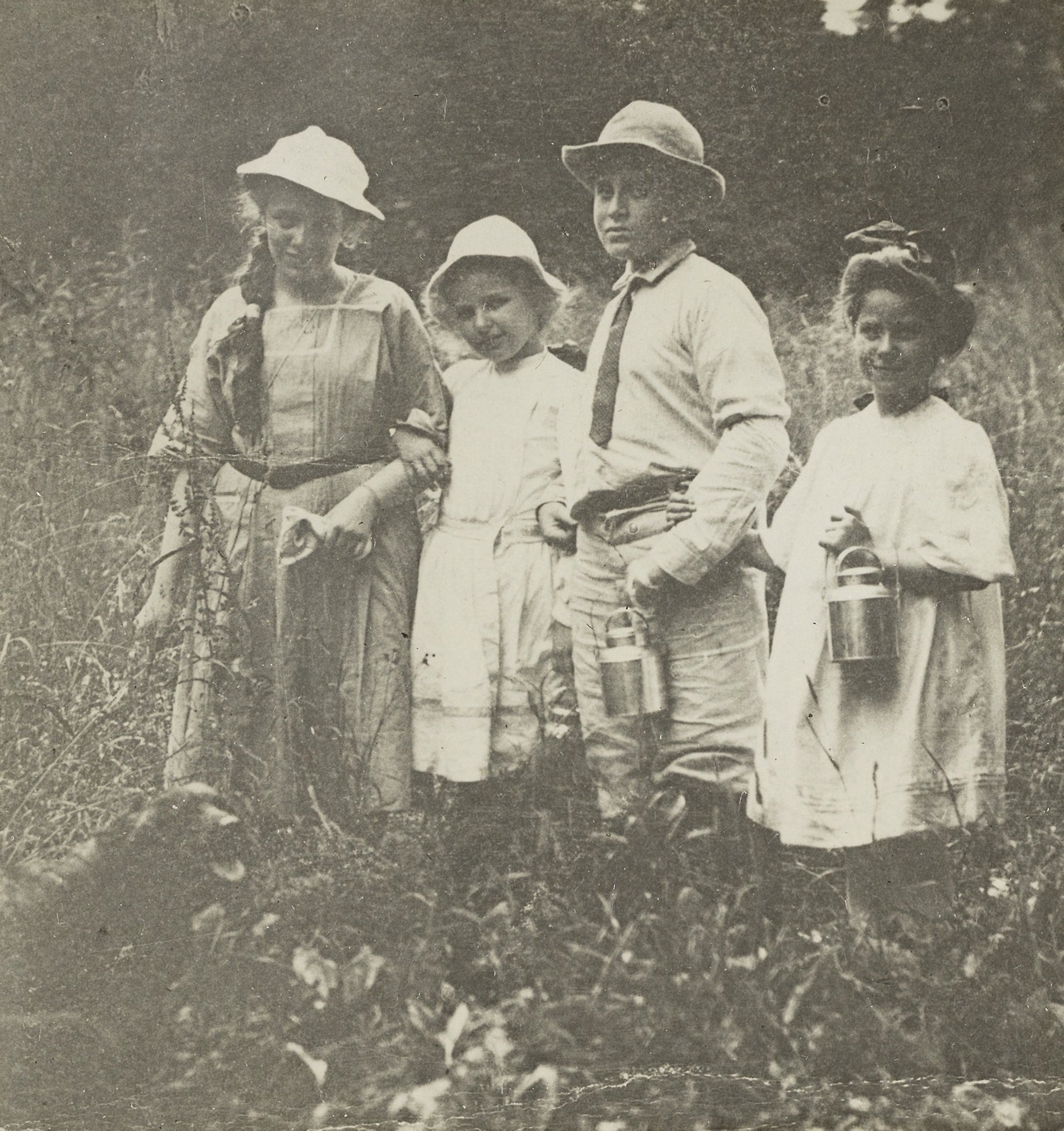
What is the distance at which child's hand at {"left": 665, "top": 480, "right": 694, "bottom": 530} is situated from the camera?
15.3 ft

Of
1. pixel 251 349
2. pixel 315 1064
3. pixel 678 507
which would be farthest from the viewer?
pixel 251 349

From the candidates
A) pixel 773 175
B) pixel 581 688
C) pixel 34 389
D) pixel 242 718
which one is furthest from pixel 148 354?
pixel 773 175

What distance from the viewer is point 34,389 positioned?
16.1 ft

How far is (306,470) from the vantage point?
4.85 meters

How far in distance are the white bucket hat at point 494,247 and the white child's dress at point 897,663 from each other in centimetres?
120

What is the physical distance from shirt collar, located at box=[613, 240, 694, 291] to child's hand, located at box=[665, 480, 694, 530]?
768 mm

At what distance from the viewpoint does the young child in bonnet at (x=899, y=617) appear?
15.2ft

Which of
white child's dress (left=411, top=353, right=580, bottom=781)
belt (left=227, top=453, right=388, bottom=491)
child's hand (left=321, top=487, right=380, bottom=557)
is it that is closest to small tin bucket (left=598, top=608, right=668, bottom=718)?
A: white child's dress (left=411, top=353, right=580, bottom=781)

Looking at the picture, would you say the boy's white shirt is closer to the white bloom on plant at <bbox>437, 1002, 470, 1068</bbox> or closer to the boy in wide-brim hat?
the boy in wide-brim hat

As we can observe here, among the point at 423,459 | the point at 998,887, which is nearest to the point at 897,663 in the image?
the point at 998,887

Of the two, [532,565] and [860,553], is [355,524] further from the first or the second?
[860,553]

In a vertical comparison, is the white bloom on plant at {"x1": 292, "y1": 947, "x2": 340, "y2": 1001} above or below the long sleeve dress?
below

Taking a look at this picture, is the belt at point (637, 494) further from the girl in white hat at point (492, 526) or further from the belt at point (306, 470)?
the belt at point (306, 470)

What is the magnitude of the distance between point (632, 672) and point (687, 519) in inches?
22.7
